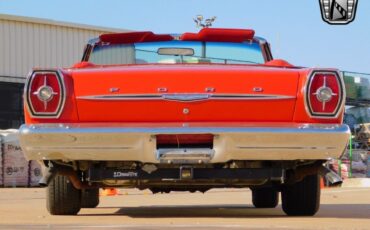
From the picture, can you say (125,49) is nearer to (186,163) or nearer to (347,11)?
(186,163)

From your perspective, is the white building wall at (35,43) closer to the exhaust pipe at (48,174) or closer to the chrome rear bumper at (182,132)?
the exhaust pipe at (48,174)

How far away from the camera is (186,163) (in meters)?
6.28

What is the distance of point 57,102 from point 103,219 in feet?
4.20

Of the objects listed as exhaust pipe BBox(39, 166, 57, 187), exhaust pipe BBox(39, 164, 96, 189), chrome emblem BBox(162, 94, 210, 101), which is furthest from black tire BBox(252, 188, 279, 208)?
chrome emblem BBox(162, 94, 210, 101)

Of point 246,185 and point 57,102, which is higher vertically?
point 57,102

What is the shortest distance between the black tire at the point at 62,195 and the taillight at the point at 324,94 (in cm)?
229

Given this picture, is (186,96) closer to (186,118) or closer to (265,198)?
(186,118)

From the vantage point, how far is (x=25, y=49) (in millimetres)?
35594

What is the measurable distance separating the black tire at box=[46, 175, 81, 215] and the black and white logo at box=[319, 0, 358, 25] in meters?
8.93

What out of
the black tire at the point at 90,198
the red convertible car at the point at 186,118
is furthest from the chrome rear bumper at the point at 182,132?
the black tire at the point at 90,198

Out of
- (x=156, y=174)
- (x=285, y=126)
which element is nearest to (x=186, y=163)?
(x=156, y=174)

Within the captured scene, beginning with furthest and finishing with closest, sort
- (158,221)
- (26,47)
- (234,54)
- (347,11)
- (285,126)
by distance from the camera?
(26,47) → (347,11) → (234,54) → (158,221) → (285,126)

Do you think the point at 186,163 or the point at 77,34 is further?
the point at 77,34

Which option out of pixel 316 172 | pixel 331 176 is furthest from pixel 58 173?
pixel 331 176
